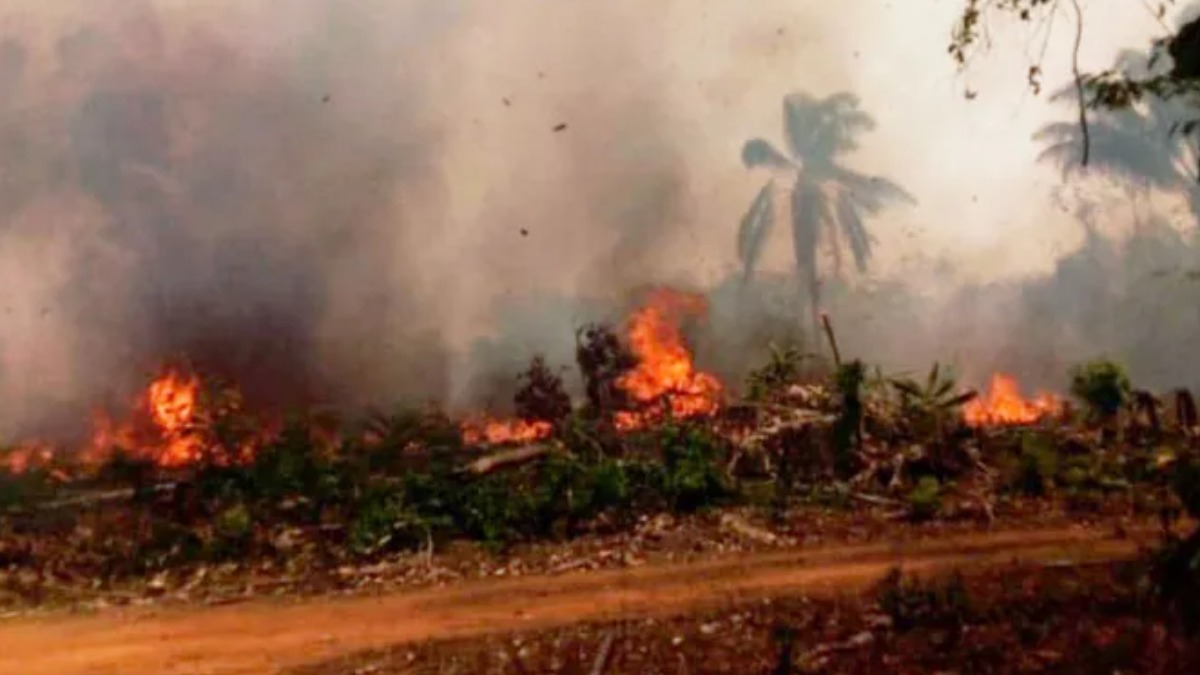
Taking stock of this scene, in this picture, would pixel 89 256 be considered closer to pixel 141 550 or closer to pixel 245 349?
pixel 245 349

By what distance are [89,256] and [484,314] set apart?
932cm

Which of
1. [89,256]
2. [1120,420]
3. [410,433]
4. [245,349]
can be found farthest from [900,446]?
[89,256]

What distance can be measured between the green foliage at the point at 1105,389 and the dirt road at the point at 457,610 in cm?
744

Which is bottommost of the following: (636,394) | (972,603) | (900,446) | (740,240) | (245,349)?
(972,603)

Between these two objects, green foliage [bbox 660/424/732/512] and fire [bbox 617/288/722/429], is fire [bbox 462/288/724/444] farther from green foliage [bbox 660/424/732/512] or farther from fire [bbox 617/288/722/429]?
green foliage [bbox 660/424/732/512]

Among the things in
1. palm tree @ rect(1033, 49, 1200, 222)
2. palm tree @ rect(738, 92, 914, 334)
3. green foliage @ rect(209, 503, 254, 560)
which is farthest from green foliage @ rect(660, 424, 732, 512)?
palm tree @ rect(1033, 49, 1200, 222)

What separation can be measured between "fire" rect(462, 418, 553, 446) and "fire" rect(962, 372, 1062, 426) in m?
10.1

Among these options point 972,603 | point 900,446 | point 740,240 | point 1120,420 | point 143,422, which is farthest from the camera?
point 740,240

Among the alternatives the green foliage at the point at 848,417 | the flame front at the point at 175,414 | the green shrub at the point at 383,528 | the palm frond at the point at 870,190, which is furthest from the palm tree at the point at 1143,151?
the flame front at the point at 175,414

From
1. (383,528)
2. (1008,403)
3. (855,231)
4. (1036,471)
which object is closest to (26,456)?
(383,528)

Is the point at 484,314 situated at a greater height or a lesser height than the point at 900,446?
greater

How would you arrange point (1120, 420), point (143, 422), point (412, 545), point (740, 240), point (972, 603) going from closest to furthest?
point (972, 603) < point (412, 545) < point (1120, 420) < point (143, 422) < point (740, 240)

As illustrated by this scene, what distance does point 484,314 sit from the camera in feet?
83.0

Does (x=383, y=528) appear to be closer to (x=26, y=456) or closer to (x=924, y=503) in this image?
(x=924, y=503)
